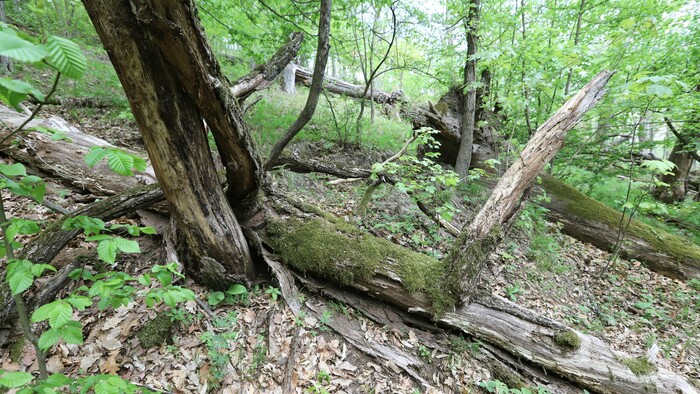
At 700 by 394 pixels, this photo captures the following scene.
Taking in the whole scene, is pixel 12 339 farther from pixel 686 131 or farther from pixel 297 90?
pixel 686 131

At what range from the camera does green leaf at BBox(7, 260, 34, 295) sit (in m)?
1.34

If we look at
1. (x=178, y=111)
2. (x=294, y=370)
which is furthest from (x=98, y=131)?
(x=294, y=370)

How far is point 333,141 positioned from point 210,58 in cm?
525

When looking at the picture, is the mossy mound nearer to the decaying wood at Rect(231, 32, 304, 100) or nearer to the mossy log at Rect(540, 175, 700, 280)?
the decaying wood at Rect(231, 32, 304, 100)

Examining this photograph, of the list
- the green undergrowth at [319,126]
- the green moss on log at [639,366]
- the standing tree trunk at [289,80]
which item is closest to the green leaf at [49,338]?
the green moss on log at [639,366]

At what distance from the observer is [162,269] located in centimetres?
195


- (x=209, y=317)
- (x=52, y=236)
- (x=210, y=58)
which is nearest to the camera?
(x=210, y=58)

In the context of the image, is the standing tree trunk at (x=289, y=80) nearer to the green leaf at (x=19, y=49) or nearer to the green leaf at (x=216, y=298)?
the green leaf at (x=216, y=298)

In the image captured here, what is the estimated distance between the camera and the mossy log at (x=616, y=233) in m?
5.79

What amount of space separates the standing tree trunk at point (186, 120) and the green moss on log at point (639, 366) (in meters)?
4.27

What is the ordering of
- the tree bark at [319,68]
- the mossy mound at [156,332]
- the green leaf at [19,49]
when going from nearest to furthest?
the green leaf at [19,49] < the mossy mound at [156,332] < the tree bark at [319,68]

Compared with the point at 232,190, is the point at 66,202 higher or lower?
lower

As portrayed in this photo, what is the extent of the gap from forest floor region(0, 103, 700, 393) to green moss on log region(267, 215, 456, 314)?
42 centimetres

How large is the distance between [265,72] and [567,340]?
5.36m
